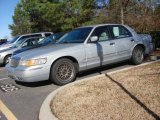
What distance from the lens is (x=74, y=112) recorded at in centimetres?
554

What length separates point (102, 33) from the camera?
30.8 feet

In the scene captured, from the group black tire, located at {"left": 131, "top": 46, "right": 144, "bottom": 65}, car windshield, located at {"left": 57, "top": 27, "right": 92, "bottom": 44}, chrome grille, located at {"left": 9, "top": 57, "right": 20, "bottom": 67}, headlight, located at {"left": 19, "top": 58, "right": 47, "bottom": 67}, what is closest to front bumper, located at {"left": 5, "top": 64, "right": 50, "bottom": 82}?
headlight, located at {"left": 19, "top": 58, "right": 47, "bottom": 67}

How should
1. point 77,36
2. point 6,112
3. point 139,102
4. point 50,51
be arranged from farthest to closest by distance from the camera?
1. point 77,36
2. point 50,51
3. point 6,112
4. point 139,102

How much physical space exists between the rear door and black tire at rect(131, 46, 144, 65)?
229mm

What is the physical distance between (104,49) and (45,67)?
198cm

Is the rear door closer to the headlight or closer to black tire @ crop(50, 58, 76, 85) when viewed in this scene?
black tire @ crop(50, 58, 76, 85)

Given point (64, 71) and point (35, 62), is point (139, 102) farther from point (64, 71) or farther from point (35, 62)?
point (35, 62)

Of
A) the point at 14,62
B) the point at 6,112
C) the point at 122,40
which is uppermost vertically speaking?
the point at 122,40

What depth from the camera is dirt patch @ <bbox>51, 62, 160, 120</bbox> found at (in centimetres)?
521

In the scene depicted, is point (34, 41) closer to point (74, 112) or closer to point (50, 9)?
point (74, 112)

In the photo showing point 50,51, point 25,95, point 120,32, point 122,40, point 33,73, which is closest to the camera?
point 25,95

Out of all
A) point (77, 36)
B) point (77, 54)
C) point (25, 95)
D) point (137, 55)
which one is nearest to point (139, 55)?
point (137, 55)

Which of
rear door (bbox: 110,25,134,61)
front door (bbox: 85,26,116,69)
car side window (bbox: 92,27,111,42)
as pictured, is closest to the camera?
front door (bbox: 85,26,116,69)

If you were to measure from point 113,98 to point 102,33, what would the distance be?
3.66 meters
